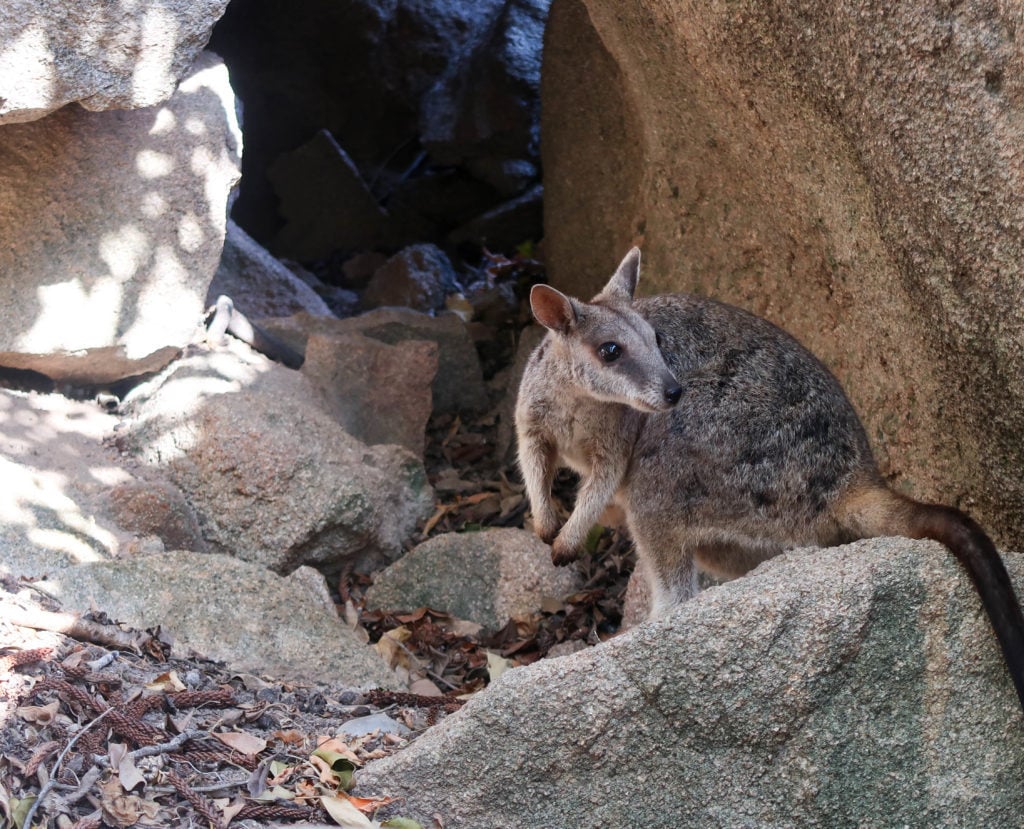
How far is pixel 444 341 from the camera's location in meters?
8.15

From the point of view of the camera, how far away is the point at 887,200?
4.04m

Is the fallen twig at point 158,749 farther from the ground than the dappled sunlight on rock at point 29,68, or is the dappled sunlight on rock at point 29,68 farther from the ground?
the dappled sunlight on rock at point 29,68

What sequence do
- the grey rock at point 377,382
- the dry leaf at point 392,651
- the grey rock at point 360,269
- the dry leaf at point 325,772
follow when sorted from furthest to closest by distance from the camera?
1. the grey rock at point 360,269
2. the grey rock at point 377,382
3. the dry leaf at point 392,651
4. the dry leaf at point 325,772

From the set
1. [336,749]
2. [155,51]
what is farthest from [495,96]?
[336,749]

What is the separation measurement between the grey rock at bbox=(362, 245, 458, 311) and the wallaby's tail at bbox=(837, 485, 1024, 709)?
18.7 feet

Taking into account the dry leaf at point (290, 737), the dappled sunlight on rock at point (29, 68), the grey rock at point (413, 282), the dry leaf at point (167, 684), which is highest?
the dappled sunlight on rock at point (29, 68)

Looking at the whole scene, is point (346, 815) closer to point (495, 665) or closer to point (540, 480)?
point (495, 665)

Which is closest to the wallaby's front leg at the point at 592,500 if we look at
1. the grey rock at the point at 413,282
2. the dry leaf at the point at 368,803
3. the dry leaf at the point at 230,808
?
the dry leaf at the point at 368,803

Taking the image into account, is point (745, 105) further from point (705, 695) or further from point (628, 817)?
point (628, 817)

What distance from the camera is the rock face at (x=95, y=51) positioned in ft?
16.2

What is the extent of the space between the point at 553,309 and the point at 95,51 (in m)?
2.31

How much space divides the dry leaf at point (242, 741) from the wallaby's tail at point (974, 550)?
2138 millimetres

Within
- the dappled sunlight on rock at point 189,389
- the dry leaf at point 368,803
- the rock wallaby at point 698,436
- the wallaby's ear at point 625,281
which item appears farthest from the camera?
the dappled sunlight on rock at point 189,389

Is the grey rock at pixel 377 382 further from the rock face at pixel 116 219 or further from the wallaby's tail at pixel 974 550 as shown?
the wallaby's tail at pixel 974 550
